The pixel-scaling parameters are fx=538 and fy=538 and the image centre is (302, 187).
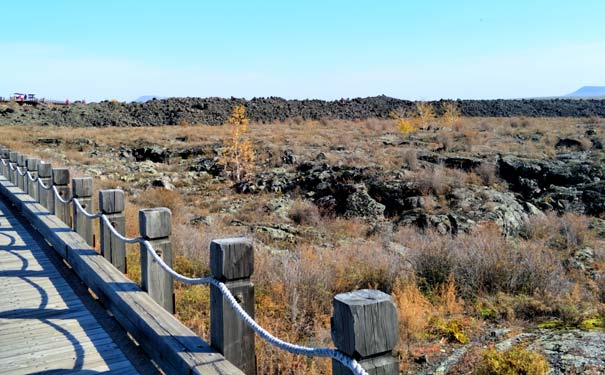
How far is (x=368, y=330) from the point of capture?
2.13m

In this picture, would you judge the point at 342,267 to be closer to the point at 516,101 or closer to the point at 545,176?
the point at 545,176

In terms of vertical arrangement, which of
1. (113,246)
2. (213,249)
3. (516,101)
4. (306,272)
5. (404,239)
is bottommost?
(404,239)

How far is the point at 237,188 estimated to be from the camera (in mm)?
24391

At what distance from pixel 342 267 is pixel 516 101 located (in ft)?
275

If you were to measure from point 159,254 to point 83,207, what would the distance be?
314cm

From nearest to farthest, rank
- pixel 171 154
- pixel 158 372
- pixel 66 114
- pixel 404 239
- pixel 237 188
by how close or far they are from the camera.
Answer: pixel 158 372 → pixel 404 239 → pixel 237 188 → pixel 171 154 → pixel 66 114

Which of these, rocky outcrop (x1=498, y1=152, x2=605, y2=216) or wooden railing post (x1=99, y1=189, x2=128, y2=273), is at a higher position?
wooden railing post (x1=99, y1=189, x2=128, y2=273)

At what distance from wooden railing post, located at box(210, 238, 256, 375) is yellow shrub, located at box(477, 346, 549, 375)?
2349mm

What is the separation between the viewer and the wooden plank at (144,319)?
348 cm

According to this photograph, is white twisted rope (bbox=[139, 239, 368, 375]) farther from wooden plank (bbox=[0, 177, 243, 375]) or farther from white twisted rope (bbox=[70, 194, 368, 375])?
wooden plank (bbox=[0, 177, 243, 375])

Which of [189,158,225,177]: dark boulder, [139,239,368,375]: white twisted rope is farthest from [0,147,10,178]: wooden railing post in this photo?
[139,239,368,375]: white twisted rope

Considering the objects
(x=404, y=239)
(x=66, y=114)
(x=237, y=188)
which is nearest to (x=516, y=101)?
(x=66, y=114)

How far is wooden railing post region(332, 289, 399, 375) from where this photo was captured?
6.92 ft

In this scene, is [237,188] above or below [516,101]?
below
